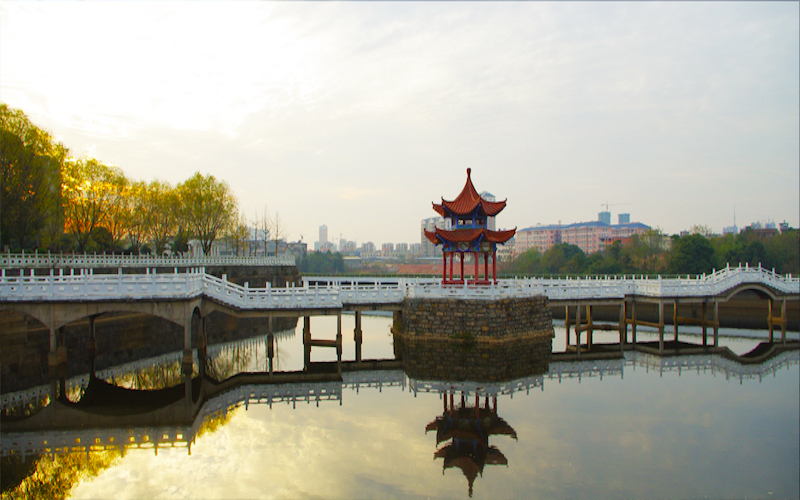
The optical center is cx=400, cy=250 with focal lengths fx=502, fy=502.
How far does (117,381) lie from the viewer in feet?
70.0

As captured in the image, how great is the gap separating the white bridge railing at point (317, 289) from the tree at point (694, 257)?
817 inches

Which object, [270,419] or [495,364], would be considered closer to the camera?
[270,419]

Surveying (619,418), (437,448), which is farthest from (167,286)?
(619,418)

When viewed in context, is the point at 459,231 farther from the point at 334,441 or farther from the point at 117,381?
the point at 117,381

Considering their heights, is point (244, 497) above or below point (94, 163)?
below

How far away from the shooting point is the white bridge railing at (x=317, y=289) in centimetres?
2106

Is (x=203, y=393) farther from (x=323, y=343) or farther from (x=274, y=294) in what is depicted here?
(x=323, y=343)

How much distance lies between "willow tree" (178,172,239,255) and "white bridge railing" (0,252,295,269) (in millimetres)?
5925

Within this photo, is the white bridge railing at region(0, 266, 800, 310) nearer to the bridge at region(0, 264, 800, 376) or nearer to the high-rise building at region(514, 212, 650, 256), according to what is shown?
the bridge at region(0, 264, 800, 376)

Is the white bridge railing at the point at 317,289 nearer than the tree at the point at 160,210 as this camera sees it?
Yes

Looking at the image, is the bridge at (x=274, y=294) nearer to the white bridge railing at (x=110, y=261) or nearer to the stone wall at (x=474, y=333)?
the stone wall at (x=474, y=333)

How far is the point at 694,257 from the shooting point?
5347 centimetres

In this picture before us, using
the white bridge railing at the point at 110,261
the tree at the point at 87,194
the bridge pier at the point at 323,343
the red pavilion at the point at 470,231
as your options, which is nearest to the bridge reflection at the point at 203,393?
the bridge pier at the point at 323,343

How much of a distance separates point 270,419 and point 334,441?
2954mm
